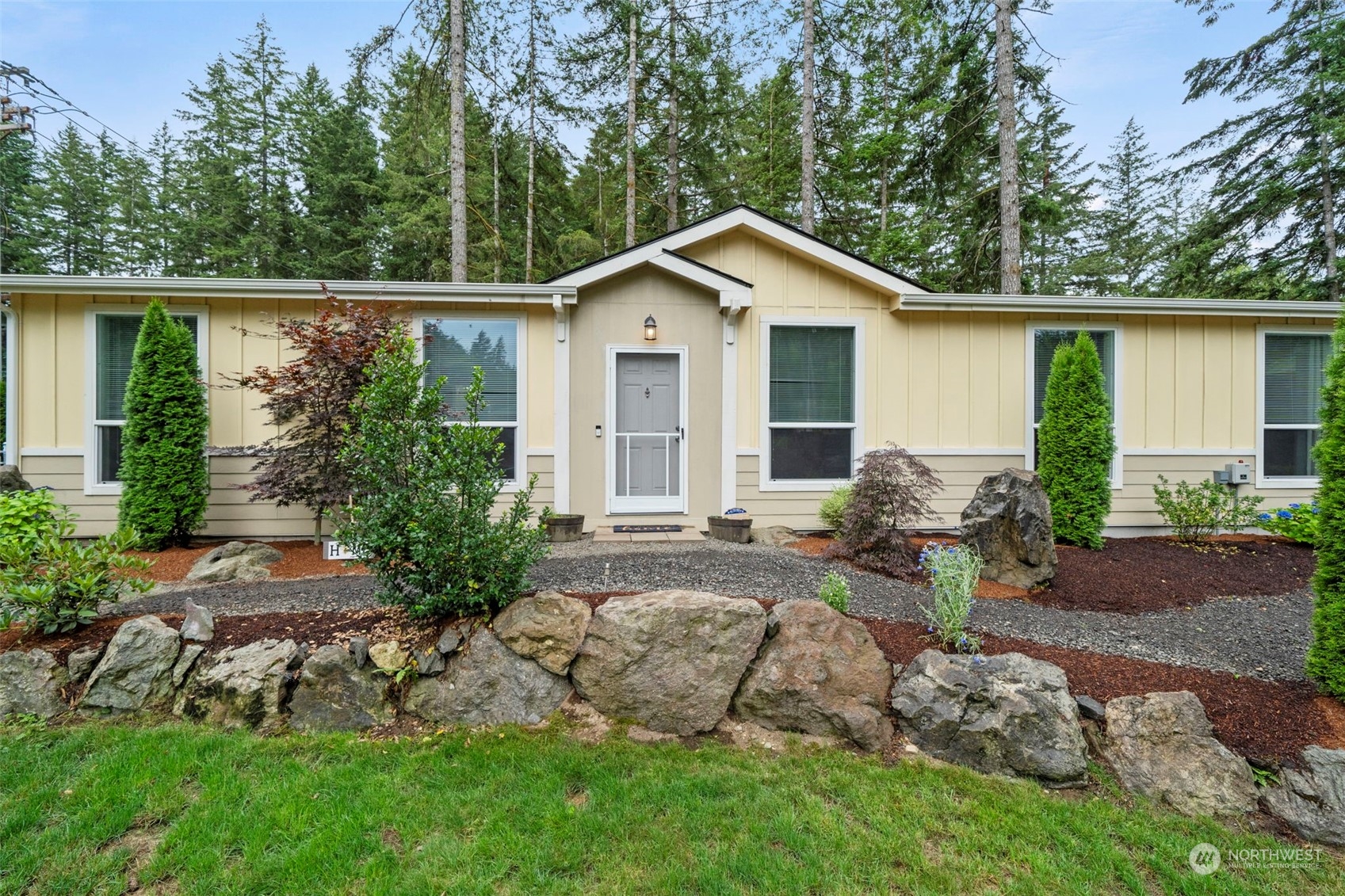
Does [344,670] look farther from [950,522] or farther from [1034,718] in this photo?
[950,522]

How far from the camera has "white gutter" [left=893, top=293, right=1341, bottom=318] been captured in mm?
6023

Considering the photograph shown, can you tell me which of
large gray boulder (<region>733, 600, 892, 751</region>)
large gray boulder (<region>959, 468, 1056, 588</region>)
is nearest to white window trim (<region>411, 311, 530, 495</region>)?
large gray boulder (<region>733, 600, 892, 751</region>)

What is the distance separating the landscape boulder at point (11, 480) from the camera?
4715mm

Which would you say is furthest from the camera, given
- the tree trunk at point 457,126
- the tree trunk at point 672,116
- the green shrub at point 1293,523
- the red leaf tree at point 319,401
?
the tree trunk at point 672,116

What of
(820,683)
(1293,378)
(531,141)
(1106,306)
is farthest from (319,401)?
(1293,378)

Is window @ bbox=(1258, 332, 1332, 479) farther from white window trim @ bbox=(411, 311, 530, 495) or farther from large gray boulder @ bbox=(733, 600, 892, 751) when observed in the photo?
white window trim @ bbox=(411, 311, 530, 495)

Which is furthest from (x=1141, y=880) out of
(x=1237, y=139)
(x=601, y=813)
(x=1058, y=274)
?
(x=1058, y=274)

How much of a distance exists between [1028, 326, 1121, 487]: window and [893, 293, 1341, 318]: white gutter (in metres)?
0.26

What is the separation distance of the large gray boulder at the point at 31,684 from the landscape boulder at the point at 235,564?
4.64ft

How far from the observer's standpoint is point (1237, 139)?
37.3 ft

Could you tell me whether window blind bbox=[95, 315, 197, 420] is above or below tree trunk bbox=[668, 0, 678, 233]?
below

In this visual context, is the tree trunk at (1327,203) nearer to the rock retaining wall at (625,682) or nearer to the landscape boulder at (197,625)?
the rock retaining wall at (625,682)

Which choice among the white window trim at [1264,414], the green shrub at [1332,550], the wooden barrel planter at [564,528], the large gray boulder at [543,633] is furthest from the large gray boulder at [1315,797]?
the white window trim at [1264,414]

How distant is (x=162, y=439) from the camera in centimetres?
500
